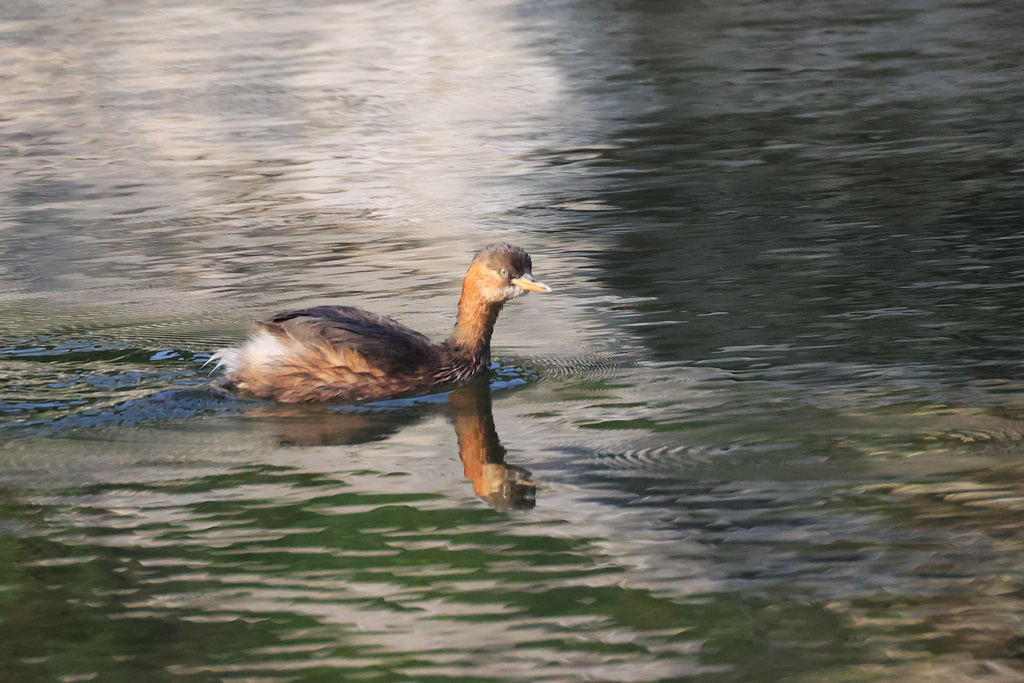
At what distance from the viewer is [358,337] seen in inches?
327

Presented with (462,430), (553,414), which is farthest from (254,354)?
(553,414)

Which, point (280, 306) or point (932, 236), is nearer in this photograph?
point (280, 306)

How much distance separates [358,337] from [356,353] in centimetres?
10

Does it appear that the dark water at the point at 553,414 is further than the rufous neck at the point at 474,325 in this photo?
No

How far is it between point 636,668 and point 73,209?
37.7 feet

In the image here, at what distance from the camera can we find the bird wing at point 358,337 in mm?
8281

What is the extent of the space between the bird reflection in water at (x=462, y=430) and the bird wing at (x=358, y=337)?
0.84ft

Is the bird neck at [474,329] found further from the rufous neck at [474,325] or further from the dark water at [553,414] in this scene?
the dark water at [553,414]

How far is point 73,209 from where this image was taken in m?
15.1

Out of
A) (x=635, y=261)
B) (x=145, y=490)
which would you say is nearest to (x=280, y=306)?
(x=635, y=261)

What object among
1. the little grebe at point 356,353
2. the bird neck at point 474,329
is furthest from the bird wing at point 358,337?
the bird neck at point 474,329

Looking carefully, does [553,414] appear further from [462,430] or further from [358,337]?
[358,337]

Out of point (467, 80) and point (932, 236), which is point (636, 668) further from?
point (467, 80)

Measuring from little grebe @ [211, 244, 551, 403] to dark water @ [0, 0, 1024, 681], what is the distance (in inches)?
5.3
